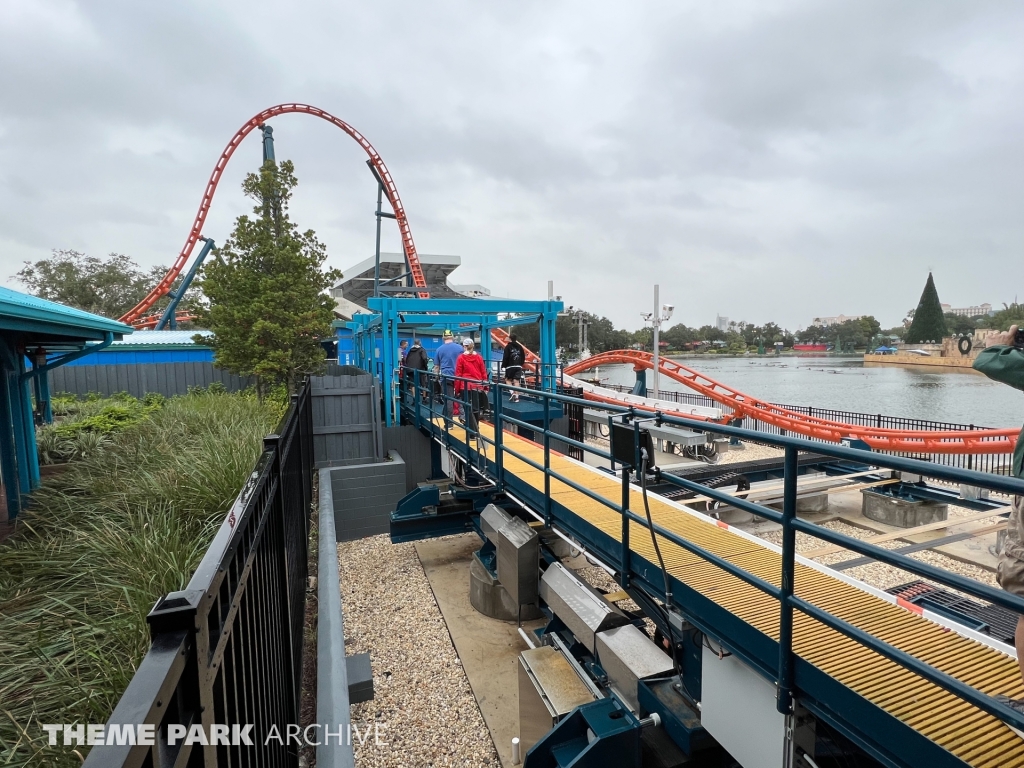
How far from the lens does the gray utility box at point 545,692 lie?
11.0ft

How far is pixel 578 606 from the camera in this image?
3.69 m

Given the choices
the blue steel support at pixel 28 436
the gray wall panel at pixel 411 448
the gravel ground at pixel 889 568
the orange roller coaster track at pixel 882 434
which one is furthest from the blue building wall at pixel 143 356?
the orange roller coaster track at pixel 882 434

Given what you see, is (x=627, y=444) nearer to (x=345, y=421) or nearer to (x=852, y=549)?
(x=852, y=549)

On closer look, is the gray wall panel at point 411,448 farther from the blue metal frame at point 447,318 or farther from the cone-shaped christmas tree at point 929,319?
the cone-shaped christmas tree at point 929,319

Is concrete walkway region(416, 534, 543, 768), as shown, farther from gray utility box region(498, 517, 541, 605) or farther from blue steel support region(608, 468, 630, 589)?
blue steel support region(608, 468, 630, 589)

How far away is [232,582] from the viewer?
1.66m

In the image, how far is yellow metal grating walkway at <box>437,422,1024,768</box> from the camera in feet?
5.86

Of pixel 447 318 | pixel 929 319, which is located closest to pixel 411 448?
pixel 447 318

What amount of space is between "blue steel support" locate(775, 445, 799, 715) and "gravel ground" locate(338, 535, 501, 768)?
260cm

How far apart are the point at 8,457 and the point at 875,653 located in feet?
22.8

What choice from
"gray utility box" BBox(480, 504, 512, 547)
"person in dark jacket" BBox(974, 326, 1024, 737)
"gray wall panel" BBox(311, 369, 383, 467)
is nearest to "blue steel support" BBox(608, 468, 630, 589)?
"person in dark jacket" BBox(974, 326, 1024, 737)

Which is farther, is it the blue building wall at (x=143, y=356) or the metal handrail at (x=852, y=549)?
the blue building wall at (x=143, y=356)

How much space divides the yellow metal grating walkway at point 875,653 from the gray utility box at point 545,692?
3.31ft

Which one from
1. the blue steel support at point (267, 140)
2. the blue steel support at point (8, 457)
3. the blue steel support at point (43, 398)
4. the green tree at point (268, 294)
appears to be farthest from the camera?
the blue steel support at point (267, 140)
